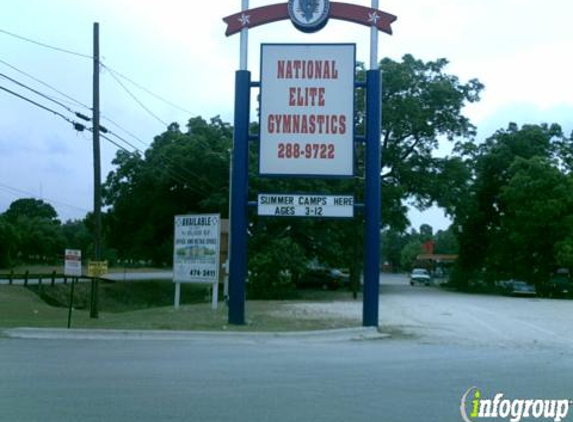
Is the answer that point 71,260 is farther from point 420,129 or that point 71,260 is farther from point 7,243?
point 7,243

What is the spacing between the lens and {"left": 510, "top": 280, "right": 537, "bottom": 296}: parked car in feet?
159

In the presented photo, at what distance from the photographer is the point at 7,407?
26.6ft

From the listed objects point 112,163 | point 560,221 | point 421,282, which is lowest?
point 421,282

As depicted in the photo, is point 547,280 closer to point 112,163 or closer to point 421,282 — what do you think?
point 421,282

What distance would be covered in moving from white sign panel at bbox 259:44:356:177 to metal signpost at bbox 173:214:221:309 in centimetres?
534

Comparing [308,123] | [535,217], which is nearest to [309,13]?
[308,123]

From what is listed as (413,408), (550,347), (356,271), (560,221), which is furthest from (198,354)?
(560,221)

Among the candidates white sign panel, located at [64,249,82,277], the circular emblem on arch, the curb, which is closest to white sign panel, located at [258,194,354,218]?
the curb

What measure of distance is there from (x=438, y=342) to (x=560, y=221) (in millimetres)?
33169

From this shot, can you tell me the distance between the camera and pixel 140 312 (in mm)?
25234

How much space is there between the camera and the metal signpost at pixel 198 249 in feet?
79.0

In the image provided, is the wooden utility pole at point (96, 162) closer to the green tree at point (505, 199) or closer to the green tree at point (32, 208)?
the green tree at point (505, 199)

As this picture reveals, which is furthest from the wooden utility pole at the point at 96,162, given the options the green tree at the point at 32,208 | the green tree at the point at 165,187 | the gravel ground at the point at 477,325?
the green tree at the point at 32,208

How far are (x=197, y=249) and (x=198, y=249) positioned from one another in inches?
2.0
